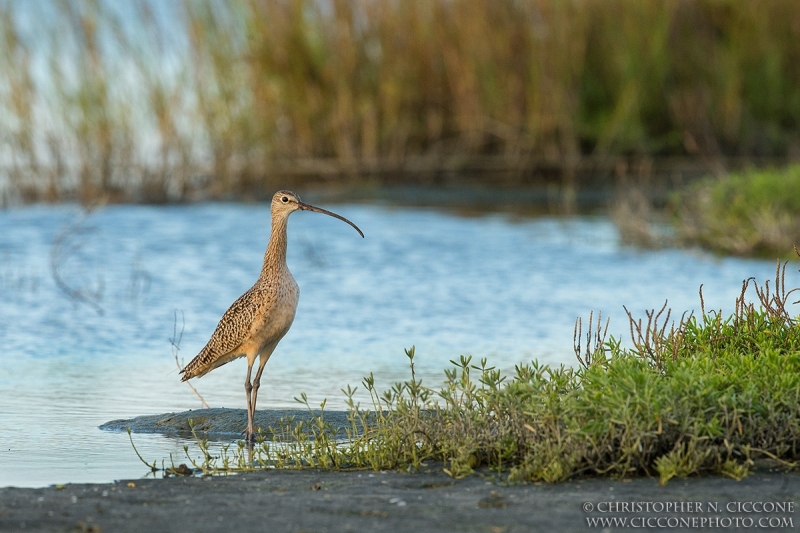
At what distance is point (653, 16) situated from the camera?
17781 mm

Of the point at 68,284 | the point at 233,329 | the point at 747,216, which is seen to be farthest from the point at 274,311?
the point at 747,216

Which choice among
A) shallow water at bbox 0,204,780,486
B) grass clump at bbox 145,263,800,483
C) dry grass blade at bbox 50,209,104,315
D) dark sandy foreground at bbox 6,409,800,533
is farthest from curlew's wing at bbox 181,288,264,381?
dry grass blade at bbox 50,209,104,315

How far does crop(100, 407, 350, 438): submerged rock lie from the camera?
20.9ft

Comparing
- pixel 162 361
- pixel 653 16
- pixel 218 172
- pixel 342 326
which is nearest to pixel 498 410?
pixel 162 361

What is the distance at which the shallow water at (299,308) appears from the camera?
23.1 feet

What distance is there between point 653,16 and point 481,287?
7.64 m

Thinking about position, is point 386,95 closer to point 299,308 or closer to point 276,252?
point 299,308

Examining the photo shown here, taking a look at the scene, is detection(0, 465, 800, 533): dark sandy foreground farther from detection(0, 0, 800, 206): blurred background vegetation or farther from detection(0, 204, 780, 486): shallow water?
detection(0, 0, 800, 206): blurred background vegetation

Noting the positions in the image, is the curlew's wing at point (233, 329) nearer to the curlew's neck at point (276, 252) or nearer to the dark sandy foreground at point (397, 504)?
the curlew's neck at point (276, 252)

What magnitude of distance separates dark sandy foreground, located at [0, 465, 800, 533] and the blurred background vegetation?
1137cm

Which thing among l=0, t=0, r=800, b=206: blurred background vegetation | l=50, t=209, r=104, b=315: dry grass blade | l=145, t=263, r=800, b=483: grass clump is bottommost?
l=145, t=263, r=800, b=483: grass clump

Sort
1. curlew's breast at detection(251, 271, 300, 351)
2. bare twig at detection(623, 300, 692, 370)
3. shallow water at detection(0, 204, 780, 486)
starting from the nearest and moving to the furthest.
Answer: bare twig at detection(623, 300, 692, 370), curlew's breast at detection(251, 271, 300, 351), shallow water at detection(0, 204, 780, 486)

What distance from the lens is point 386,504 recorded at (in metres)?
4.61

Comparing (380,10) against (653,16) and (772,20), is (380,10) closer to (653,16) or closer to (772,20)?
(653,16)
